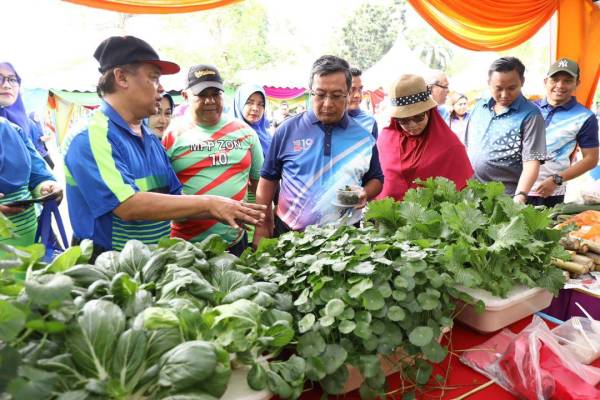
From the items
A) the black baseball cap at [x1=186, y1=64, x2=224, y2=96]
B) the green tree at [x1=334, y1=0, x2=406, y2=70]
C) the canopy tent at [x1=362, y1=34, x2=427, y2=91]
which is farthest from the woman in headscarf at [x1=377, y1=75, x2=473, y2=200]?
the green tree at [x1=334, y1=0, x2=406, y2=70]

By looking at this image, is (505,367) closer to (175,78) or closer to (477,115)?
(477,115)

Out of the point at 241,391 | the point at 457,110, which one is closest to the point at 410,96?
the point at 241,391

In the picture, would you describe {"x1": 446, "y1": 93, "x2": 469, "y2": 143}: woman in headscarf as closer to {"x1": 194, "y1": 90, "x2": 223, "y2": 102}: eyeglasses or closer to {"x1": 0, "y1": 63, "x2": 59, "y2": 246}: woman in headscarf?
→ {"x1": 194, "y1": 90, "x2": 223, "y2": 102}: eyeglasses

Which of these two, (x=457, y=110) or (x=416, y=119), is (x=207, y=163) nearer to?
(x=416, y=119)

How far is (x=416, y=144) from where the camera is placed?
2.05m

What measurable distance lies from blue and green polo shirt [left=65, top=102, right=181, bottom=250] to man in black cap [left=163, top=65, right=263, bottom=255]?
0.27 m

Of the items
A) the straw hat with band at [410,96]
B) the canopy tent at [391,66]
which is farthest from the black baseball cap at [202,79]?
the canopy tent at [391,66]

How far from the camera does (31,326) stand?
1.91 feet

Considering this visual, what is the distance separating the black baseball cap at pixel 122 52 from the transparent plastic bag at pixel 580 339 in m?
1.51

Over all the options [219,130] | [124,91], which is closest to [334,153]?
[219,130]

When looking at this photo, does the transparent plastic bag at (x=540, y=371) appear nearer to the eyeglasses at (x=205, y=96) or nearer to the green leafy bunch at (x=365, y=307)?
the green leafy bunch at (x=365, y=307)

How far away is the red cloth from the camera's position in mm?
1990

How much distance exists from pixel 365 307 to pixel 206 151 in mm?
1297

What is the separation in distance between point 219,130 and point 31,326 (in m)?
1.45
